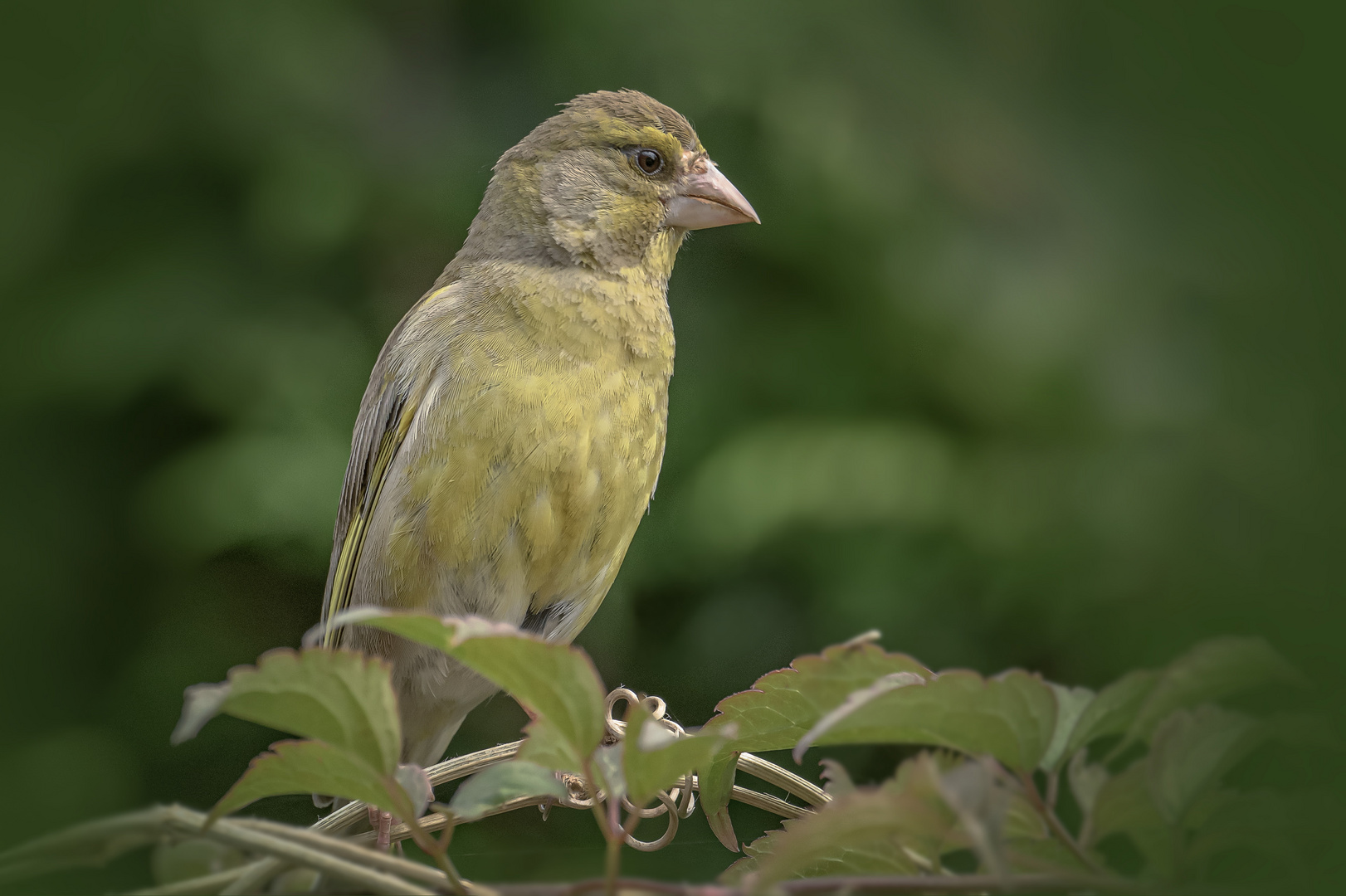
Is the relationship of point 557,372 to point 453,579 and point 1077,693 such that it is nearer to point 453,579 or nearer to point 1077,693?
point 453,579

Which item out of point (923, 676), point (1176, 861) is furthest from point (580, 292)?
point (1176, 861)

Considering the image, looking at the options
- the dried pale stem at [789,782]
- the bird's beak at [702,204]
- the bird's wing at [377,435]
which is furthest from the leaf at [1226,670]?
the bird's beak at [702,204]

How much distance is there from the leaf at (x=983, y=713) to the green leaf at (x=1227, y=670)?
67mm

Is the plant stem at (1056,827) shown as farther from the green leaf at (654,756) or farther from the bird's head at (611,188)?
the bird's head at (611,188)

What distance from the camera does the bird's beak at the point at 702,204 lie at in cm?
199

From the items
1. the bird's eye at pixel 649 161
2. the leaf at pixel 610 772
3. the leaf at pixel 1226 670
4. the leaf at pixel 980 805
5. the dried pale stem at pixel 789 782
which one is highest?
the bird's eye at pixel 649 161

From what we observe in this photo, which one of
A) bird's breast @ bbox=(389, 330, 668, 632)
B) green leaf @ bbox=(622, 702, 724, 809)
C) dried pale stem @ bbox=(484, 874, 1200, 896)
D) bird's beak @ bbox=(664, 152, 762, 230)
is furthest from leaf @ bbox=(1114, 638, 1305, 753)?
bird's beak @ bbox=(664, 152, 762, 230)

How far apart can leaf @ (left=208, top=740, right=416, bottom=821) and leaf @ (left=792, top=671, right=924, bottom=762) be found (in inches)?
8.0

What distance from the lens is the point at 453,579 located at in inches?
64.8

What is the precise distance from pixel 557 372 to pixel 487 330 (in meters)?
0.14

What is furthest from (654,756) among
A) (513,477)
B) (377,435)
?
(377,435)

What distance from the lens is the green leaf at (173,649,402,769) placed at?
56 cm

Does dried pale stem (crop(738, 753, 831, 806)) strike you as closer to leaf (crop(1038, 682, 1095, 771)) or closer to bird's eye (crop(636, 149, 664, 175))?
leaf (crop(1038, 682, 1095, 771))

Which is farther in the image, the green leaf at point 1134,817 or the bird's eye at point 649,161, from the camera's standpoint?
the bird's eye at point 649,161
